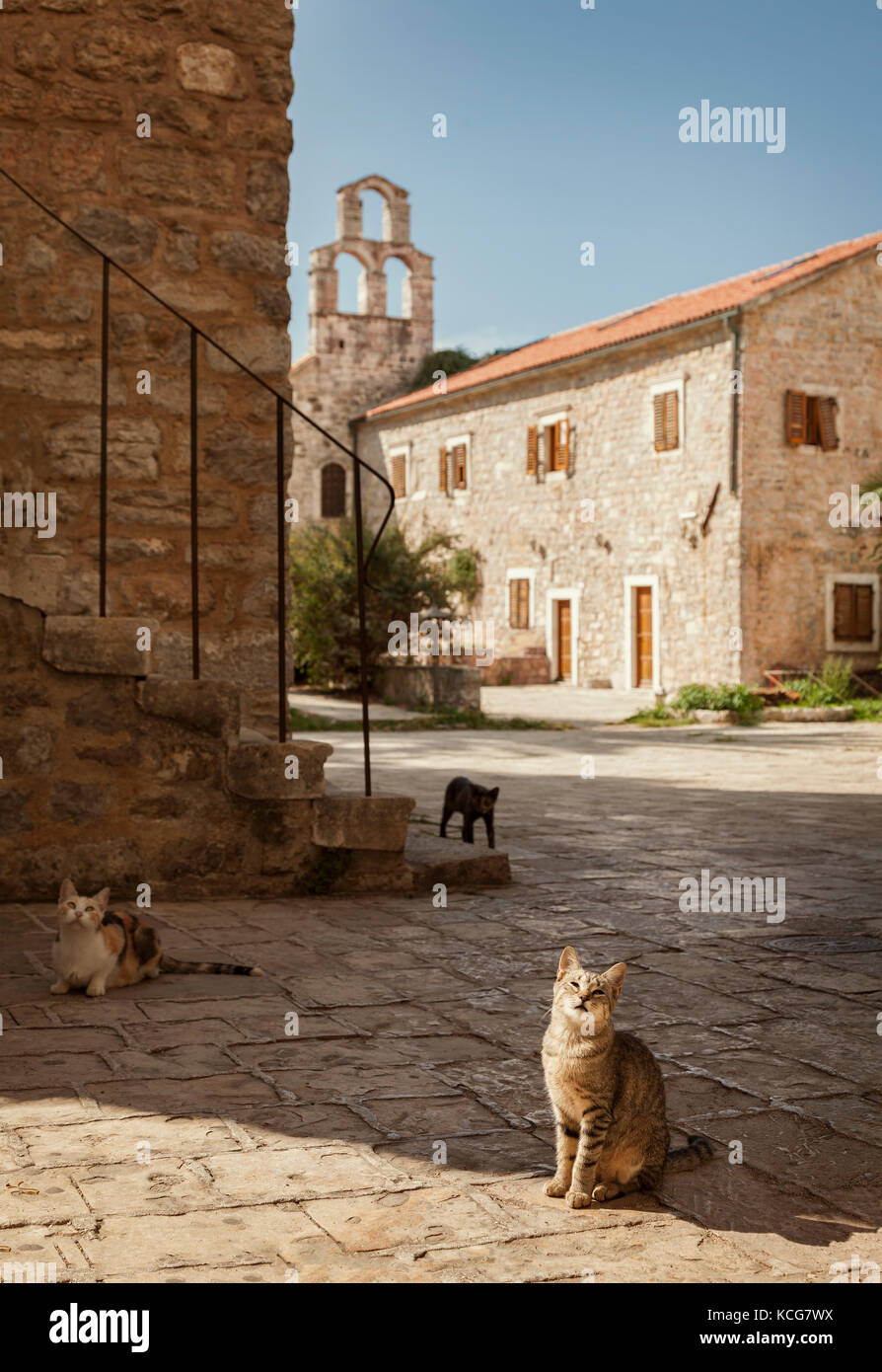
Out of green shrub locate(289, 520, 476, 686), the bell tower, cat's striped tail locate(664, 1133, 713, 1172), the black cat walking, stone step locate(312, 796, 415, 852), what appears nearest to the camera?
cat's striped tail locate(664, 1133, 713, 1172)

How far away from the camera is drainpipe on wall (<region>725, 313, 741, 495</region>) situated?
20641 millimetres

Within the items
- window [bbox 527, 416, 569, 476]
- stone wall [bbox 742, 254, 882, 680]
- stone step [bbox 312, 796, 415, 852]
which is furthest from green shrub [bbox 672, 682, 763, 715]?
stone step [bbox 312, 796, 415, 852]

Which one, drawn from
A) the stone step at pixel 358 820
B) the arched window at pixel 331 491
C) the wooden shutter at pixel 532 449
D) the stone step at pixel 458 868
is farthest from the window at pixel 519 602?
the stone step at pixel 358 820

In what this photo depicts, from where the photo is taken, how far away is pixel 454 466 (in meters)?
28.8

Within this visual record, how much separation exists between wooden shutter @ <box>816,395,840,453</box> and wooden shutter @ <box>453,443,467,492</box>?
892 centimetres

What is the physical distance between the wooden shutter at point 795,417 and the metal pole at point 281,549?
1636 cm

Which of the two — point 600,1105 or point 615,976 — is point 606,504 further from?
point 600,1105

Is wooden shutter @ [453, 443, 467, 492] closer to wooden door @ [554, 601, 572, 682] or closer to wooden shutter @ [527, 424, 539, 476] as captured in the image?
wooden shutter @ [527, 424, 539, 476]

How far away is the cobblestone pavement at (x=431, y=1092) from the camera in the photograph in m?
2.31

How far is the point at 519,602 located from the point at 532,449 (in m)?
3.02

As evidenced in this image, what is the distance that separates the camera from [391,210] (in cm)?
3353

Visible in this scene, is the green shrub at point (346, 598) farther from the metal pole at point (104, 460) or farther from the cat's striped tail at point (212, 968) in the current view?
the cat's striped tail at point (212, 968)

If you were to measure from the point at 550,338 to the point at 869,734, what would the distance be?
651 inches
